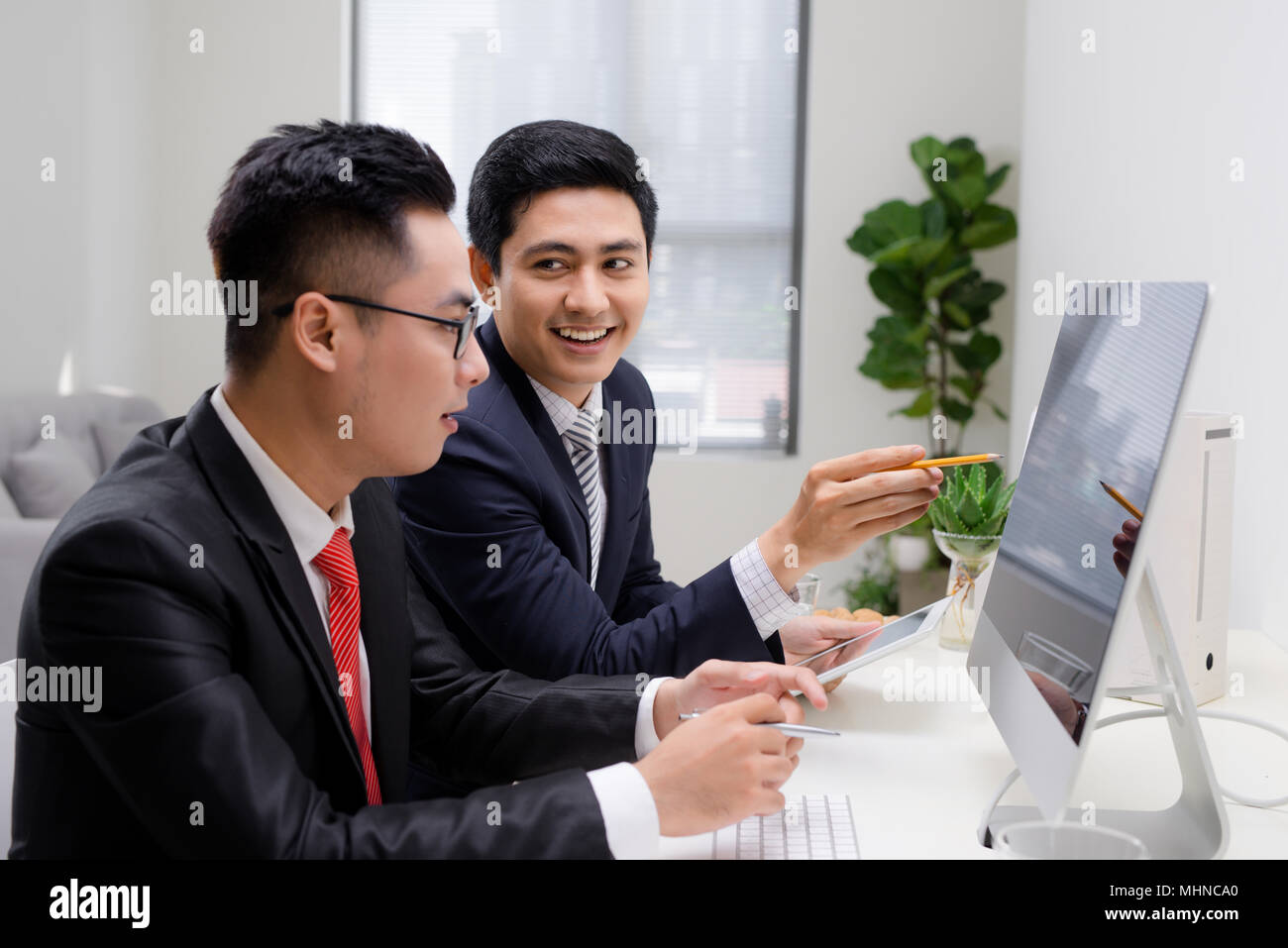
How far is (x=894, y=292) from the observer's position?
4211 millimetres

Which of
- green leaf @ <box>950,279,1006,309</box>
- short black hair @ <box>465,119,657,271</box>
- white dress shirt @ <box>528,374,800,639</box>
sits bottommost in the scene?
white dress shirt @ <box>528,374,800,639</box>

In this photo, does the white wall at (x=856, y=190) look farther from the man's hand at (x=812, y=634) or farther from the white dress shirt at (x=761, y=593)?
the white dress shirt at (x=761, y=593)

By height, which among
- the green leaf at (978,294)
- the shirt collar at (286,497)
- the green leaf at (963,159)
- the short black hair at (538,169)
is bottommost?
the shirt collar at (286,497)

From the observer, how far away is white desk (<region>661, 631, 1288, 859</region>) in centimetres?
106

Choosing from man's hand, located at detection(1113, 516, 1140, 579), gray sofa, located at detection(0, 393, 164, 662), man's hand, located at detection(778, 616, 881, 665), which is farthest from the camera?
gray sofa, located at detection(0, 393, 164, 662)

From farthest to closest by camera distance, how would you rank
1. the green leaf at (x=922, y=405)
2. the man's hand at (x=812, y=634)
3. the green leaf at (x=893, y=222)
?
the green leaf at (x=922, y=405) < the green leaf at (x=893, y=222) < the man's hand at (x=812, y=634)

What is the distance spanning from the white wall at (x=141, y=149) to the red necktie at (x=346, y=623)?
3410mm

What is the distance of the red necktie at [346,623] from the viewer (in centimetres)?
113

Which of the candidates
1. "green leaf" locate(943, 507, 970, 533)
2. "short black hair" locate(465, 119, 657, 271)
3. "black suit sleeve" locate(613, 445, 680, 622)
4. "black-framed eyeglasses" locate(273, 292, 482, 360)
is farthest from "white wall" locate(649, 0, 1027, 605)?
"black-framed eyeglasses" locate(273, 292, 482, 360)

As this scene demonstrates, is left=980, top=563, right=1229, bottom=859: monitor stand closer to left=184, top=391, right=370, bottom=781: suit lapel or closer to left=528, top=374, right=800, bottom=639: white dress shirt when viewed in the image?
left=528, top=374, right=800, bottom=639: white dress shirt

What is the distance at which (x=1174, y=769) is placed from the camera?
124 cm

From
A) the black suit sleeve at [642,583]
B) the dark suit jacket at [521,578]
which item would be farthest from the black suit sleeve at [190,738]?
the black suit sleeve at [642,583]

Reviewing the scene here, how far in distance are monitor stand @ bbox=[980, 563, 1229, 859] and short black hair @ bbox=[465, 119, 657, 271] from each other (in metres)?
0.90

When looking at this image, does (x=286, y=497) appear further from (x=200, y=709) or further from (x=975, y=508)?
(x=975, y=508)
